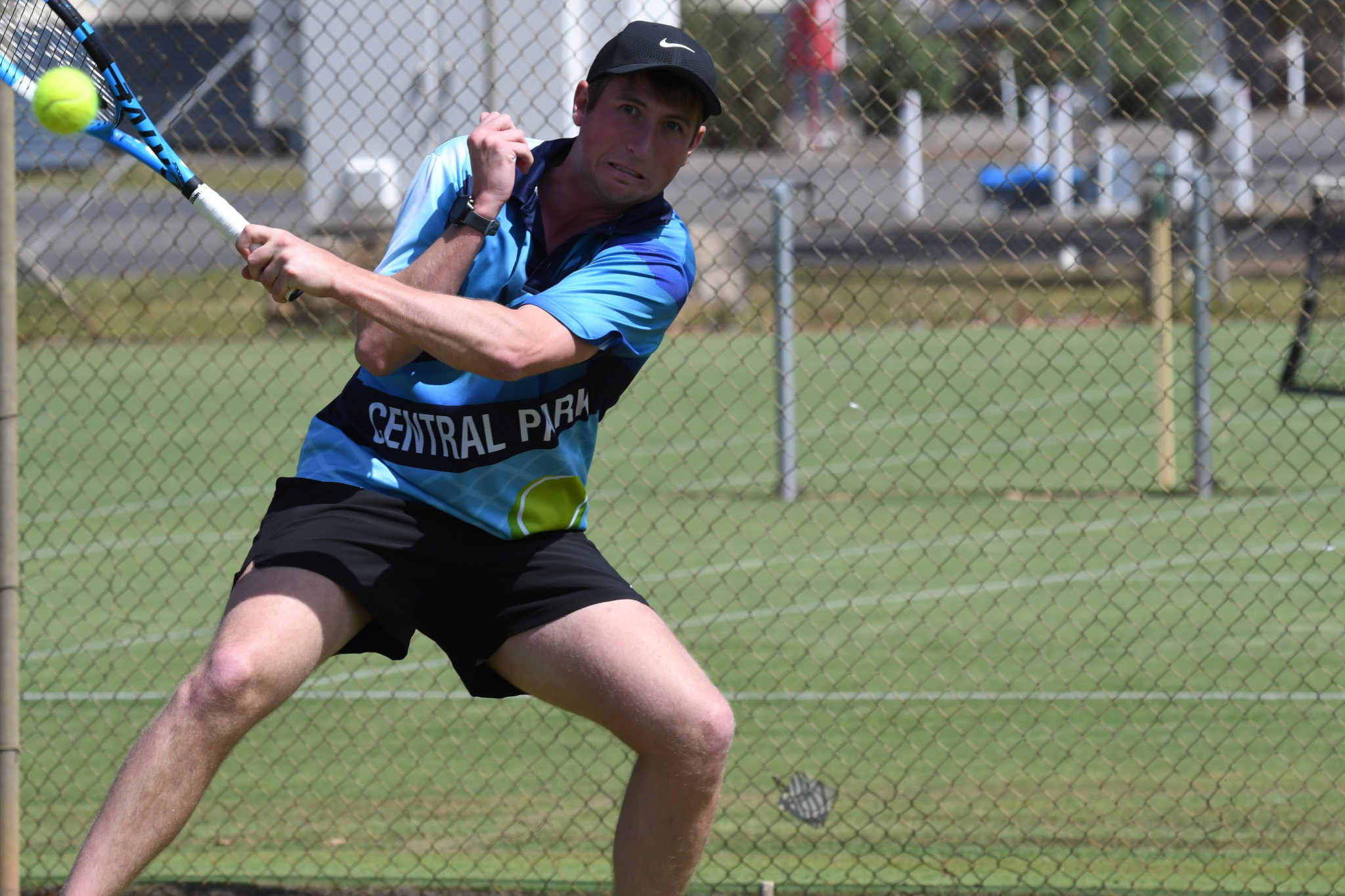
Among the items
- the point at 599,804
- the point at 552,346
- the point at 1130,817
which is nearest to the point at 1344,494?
the point at 1130,817

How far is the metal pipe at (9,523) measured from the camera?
3629 mm

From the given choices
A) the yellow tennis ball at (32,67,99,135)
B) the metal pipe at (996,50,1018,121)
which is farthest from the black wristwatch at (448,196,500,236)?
the metal pipe at (996,50,1018,121)

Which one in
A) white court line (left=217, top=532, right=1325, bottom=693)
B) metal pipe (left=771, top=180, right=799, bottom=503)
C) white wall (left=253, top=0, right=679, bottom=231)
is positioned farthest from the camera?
white wall (left=253, top=0, right=679, bottom=231)

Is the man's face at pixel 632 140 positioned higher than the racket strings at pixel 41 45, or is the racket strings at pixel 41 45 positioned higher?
the racket strings at pixel 41 45

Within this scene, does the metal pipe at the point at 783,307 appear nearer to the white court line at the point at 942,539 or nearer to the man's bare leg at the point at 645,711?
the white court line at the point at 942,539

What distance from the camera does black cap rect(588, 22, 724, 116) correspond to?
10.7 ft

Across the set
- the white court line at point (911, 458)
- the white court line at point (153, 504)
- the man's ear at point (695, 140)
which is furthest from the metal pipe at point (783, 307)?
the man's ear at point (695, 140)

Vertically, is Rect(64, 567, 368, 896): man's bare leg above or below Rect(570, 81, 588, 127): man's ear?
below

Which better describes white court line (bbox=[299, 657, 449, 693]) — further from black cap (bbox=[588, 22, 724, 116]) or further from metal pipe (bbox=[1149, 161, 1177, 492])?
metal pipe (bbox=[1149, 161, 1177, 492])

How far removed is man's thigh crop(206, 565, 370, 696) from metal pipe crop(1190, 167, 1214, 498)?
5416 mm

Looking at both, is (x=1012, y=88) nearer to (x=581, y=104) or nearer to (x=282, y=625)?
(x=581, y=104)

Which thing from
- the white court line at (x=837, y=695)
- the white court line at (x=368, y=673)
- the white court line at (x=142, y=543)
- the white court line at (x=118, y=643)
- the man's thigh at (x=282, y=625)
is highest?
the man's thigh at (x=282, y=625)

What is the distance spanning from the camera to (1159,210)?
9.85 meters

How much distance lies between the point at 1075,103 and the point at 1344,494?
27487 mm
